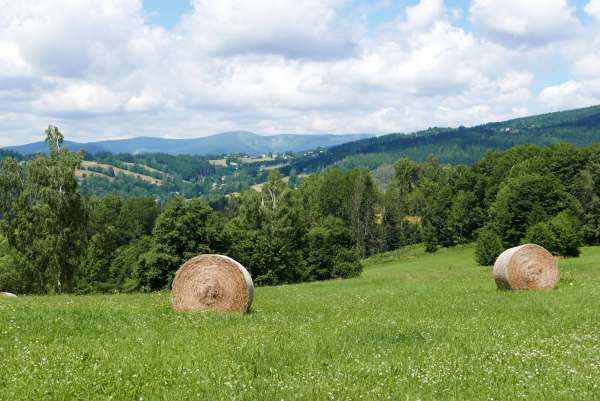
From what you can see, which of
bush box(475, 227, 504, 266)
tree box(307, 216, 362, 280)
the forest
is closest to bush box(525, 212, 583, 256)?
the forest

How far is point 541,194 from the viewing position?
78.1 m

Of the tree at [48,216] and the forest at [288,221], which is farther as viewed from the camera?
the forest at [288,221]

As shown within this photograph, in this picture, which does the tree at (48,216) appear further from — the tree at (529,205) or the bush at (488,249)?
the tree at (529,205)

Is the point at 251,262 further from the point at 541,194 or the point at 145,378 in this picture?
the point at 145,378

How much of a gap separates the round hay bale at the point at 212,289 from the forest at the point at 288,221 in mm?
32143

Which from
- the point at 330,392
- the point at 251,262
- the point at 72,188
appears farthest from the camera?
the point at 251,262

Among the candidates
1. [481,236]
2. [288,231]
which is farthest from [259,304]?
[481,236]

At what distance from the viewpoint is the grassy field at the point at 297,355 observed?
8.24m

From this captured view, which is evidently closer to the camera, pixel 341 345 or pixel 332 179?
pixel 341 345

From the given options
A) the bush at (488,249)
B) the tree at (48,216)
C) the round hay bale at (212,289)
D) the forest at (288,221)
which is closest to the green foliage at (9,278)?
the forest at (288,221)

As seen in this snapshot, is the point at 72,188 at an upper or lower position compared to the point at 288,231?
upper

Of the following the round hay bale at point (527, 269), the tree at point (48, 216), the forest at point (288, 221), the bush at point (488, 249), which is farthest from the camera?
the bush at point (488, 249)

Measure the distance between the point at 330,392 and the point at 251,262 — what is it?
59.4m

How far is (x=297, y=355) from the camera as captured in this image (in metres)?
10.5
